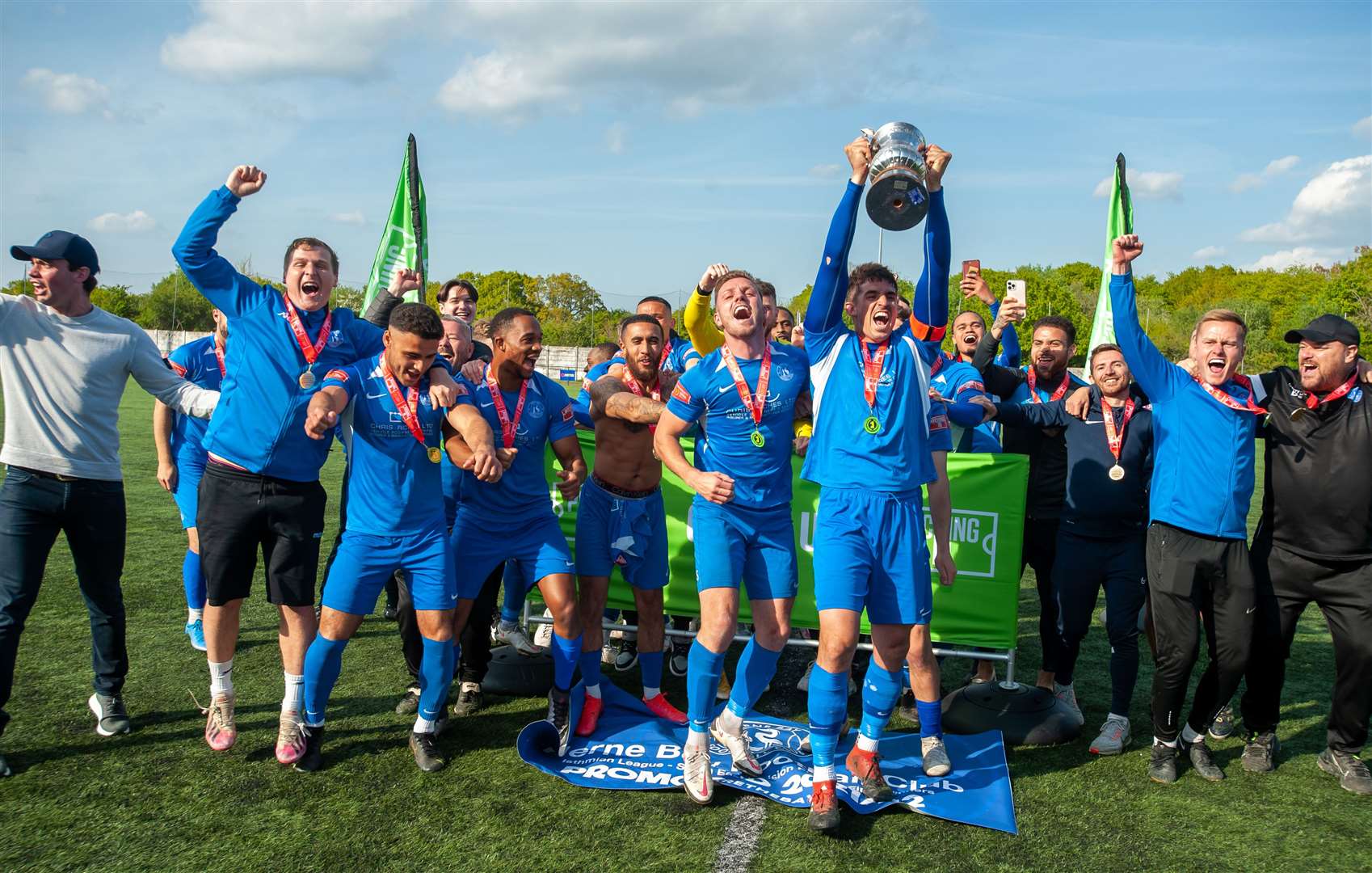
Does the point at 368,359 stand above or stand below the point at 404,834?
above

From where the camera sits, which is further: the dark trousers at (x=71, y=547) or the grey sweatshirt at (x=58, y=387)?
the grey sweatshirt at (x=58, y=387)

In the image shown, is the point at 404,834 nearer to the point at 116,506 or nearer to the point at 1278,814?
the point at 116,506

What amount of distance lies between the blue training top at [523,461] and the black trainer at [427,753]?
3.69 feet

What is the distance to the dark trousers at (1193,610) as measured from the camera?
467cm

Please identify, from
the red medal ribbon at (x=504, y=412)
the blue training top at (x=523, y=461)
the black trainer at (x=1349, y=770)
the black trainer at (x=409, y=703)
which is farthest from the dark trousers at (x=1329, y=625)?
the black trainer at (x=409, y=703)

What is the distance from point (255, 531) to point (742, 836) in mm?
2713

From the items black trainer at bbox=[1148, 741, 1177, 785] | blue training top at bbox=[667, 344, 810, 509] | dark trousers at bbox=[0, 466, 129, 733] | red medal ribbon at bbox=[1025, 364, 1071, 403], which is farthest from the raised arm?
black trainer at bbox=[1148, 741, 1177, 785]

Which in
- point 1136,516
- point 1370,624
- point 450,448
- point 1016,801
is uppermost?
point 450,448

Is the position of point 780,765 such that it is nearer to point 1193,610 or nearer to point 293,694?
point 1193,610

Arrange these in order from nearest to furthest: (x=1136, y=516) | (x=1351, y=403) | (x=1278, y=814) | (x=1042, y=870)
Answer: (x=1042, y=870)
(x=1278, y=814)
(x=1351, y=403)
(x=1136, y=516)

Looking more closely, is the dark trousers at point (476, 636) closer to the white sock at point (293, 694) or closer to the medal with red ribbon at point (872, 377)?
the white sock at point (293, 694)

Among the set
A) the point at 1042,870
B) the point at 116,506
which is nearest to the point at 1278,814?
the point at 1042,870

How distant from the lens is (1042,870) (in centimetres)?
379

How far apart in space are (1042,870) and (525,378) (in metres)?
3.43
